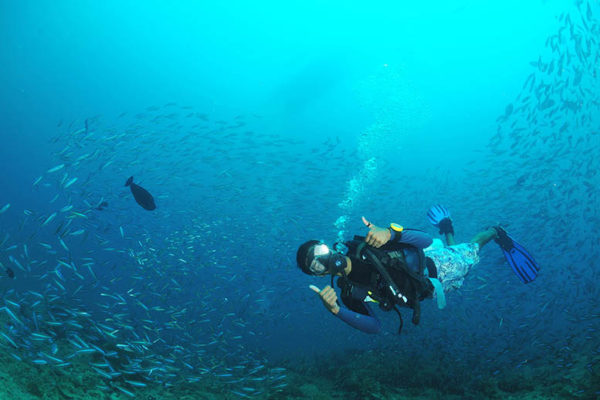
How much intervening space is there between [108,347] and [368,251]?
934cm

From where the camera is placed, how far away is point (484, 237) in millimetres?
6348

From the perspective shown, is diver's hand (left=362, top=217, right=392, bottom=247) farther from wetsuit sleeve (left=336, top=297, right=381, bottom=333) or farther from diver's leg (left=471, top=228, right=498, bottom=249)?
diver's leg (left=471, top=228, right=498, bottom=249)

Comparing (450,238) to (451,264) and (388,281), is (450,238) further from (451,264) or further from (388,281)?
(388,281)

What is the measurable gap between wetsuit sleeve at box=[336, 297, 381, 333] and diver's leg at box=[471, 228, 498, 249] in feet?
12.2

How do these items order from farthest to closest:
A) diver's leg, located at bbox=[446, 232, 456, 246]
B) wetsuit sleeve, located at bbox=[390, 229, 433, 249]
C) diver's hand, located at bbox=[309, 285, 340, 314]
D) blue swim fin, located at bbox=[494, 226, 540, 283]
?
diver's leg, located at bbox=[446, 232, 456, 246] < blue swim fin, located at bbox=[494, 226, 540, 283] < wetsuit sleeve, located at bbox=[390, 229, 433, 249] < diver's hand, located at bbox=[309, 285, 340, 314]

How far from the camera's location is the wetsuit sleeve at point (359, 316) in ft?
11.1

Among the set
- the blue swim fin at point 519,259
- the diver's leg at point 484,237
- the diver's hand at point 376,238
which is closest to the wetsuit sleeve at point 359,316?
the diver's hand at point 376,238

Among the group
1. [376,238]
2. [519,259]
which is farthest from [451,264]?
[376,238]

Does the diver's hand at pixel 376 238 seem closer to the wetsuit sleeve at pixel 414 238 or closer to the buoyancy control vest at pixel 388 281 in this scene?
the buoyancy control vest at pixel 388 281

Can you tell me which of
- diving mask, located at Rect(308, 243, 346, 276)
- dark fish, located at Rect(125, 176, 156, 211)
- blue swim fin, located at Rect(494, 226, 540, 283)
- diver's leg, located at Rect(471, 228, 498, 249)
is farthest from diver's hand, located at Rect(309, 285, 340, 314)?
blue swim fin, located at Rect(494, 226, 540, 283)

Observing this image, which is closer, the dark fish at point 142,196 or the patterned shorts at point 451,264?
the patterned shorts at point 451,264

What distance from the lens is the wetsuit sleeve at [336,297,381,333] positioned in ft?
A: 11.1

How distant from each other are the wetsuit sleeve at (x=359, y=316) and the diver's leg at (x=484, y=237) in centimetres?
371

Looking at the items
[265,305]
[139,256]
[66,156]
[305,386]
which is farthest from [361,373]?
[265,305]
